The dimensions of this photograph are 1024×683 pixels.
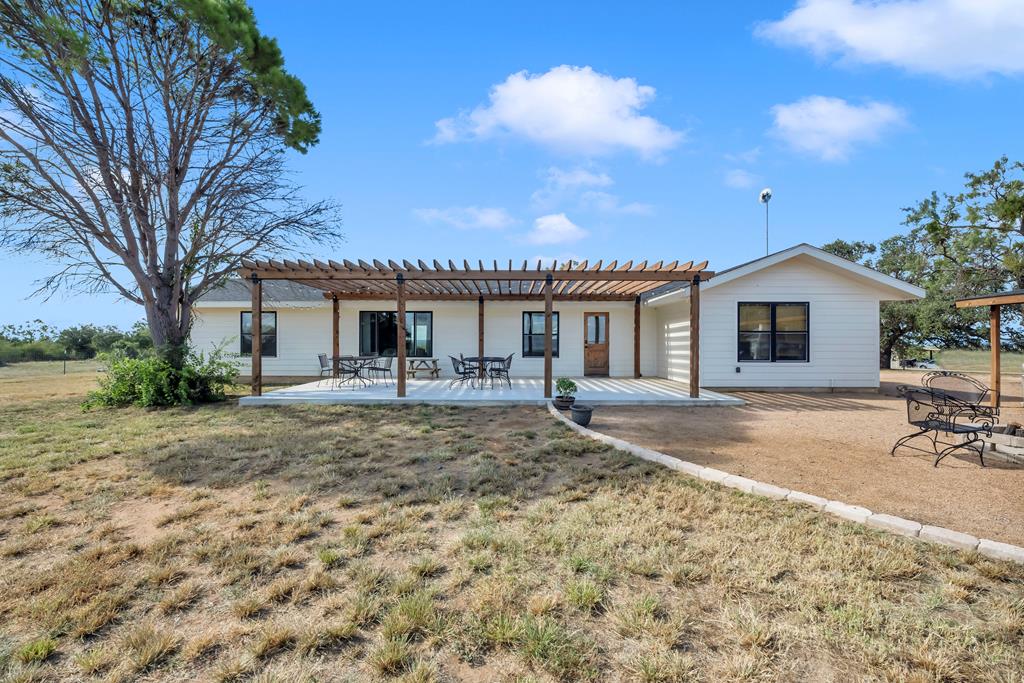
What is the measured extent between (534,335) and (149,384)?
9635 millimetres

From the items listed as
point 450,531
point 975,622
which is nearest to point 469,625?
point 450,531

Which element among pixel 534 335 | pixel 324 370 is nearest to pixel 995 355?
pixel 534 335

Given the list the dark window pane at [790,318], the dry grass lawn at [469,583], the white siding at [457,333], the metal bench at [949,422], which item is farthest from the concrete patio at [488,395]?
the dry grass lawn at [469,583]

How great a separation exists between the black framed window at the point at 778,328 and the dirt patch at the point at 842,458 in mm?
2388

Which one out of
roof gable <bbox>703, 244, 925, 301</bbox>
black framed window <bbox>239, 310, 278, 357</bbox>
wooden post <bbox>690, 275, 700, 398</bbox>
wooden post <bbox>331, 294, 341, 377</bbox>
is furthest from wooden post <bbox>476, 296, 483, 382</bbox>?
black framed window <bbox>239, 310, 278, 357</bbox>

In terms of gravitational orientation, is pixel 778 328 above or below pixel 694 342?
above

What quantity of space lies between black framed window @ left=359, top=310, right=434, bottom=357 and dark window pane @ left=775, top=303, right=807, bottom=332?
9.76 m

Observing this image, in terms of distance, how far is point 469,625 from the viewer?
7.23ft

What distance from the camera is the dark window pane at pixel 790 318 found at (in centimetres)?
1115

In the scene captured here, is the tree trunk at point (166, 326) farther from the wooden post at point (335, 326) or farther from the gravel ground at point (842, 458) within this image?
the gravel ground at point (842, 458)

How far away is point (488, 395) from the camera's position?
31.8 ft

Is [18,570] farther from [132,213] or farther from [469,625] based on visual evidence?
[132,213]

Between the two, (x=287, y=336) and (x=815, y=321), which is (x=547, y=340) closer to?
(x=815, y=321)

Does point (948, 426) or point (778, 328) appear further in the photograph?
point (778, 328)
